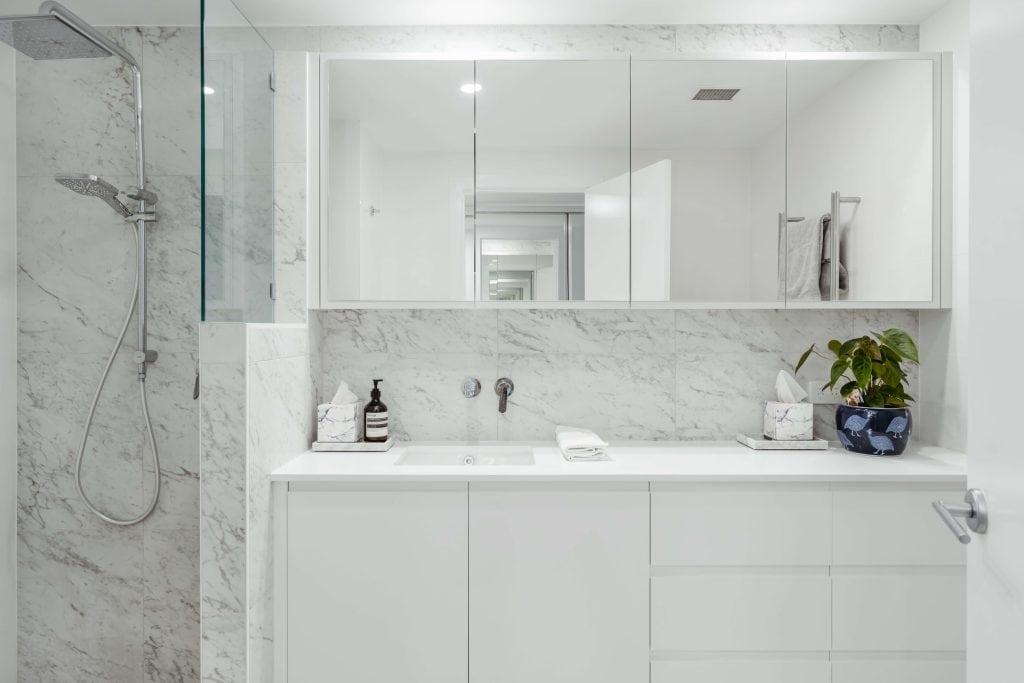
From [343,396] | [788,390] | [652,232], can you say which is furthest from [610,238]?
[343,396]

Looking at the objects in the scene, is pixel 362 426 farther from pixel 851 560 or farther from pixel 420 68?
pixel 851 560

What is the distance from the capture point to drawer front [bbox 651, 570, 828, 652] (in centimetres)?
171

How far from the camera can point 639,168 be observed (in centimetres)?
200

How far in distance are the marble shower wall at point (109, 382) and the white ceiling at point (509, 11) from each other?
0.36 ft

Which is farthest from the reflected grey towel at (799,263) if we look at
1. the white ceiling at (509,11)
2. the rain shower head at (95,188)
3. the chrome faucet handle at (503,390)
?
the rain shower head at (95,188)

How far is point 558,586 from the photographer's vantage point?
1709 millimetres

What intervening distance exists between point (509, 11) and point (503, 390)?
4.40ft

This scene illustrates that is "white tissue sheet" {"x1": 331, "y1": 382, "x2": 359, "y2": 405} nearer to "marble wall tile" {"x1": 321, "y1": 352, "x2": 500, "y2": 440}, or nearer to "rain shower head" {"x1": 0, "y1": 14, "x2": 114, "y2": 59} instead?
"marble wall tile" {"x1": 321, "y1": 352, "x2": 500, "y2": 440}

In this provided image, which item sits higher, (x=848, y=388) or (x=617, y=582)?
(x=848, y=388)

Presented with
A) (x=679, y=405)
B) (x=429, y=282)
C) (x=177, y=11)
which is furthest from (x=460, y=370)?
(x=177, y=11)

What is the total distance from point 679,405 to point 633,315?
1.27 ft

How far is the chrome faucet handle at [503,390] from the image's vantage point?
6.90 ft

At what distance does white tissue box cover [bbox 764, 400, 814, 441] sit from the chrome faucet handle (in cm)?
97

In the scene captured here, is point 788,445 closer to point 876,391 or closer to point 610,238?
point 876,391
